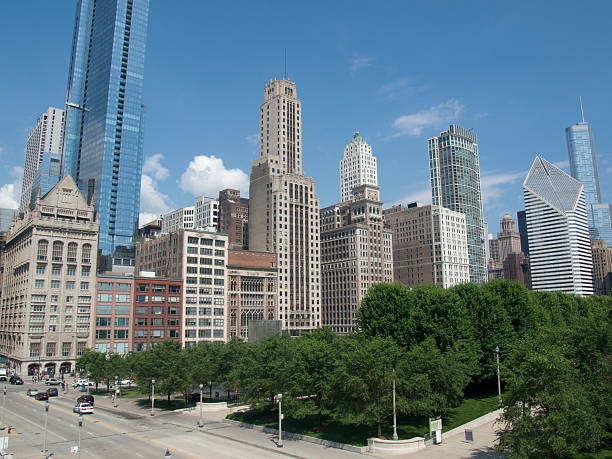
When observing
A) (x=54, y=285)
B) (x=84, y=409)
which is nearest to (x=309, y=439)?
(x=84, y=409)

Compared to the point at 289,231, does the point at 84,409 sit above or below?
below

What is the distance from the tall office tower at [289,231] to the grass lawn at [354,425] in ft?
365

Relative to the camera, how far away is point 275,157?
19162 cm

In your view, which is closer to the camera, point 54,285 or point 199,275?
point 54,285

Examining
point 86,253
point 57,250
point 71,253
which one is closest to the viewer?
point 57,250

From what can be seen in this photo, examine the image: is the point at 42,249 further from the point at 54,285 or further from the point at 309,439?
the point at 309,439

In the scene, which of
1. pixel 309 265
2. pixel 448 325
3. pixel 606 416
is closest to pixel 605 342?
pixel 606 416

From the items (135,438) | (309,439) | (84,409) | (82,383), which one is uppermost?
(82,383)

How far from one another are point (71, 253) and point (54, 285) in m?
8.73

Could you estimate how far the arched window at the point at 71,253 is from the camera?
125m

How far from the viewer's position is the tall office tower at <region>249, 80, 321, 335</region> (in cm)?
18000

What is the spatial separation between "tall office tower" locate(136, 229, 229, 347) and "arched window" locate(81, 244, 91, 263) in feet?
80.6

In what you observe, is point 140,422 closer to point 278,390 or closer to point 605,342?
point 278,390

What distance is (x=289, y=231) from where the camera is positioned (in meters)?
184
